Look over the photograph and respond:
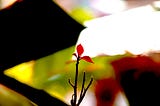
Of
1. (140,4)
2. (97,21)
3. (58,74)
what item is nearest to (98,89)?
(58,74)

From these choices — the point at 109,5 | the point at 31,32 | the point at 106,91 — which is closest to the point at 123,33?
the point at 109,5

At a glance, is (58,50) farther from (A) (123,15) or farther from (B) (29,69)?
(A) (123,15)

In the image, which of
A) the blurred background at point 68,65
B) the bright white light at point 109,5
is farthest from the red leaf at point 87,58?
the bright white light at point 109,5

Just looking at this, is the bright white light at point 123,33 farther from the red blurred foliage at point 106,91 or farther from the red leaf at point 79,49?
the red blurred foliage at point 106,91

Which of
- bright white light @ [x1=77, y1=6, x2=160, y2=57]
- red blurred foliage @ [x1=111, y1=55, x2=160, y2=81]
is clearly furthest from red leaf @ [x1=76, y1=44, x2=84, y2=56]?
red blurred foliage @ [x1=111, y1=55, x2=160, y2=81]

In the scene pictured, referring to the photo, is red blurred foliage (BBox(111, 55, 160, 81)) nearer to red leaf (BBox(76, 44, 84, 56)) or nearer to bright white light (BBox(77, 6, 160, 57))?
bright white light (BBox(77, 6, 160, 57))
